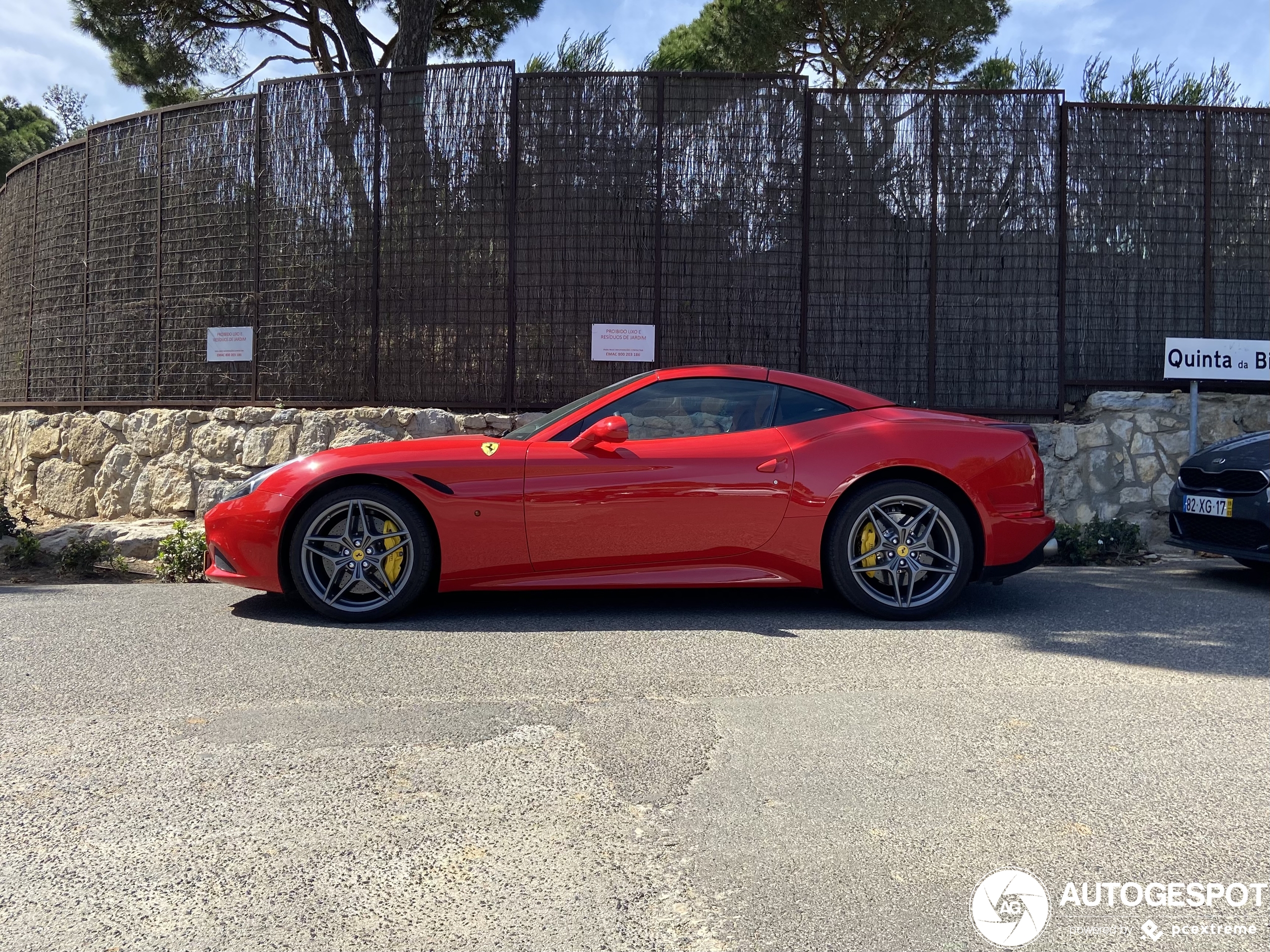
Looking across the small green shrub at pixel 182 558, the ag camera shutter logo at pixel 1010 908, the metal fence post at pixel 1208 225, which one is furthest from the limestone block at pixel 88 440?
the metal fence post at pixel 1208 225

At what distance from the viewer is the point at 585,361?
809 centimetres

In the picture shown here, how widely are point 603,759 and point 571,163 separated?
6.43 m

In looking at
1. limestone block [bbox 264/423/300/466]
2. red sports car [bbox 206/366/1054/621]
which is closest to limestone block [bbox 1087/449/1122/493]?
red sports car [bbox 206/366/1054/621]

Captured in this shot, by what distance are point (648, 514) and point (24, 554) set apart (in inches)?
191

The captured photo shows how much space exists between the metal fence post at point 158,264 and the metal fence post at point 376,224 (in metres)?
2.20

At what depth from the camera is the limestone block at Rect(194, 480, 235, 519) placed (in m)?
7.99

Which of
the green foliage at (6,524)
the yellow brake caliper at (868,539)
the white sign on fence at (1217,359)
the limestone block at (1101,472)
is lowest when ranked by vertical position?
the green foliage at (6,524)

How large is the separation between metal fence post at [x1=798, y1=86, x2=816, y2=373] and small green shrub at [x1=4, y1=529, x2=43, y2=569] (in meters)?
6.02

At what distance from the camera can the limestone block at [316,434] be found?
26.2ft

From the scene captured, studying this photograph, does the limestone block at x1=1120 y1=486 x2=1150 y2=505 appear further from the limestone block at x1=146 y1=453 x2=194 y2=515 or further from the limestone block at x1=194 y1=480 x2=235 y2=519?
the limestone block at x1=146 y1=453 x2=194 y2=515

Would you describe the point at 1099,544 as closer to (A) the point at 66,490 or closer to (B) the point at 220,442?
(B) the point at 220,442

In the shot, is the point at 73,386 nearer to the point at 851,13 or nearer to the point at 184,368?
the point at 184,368

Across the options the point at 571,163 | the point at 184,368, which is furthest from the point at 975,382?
the point at 184,368

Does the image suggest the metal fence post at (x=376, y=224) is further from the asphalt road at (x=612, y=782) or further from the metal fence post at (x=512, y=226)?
the asphalt road at (x=612, y=782)
